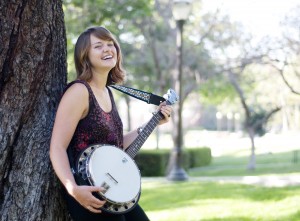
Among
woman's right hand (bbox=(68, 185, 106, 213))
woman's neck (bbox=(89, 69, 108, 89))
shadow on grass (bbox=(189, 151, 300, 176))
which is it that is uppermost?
woman's neck (bbox=(89, 69, 108, 89))

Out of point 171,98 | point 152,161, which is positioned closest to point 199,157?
point 152,161

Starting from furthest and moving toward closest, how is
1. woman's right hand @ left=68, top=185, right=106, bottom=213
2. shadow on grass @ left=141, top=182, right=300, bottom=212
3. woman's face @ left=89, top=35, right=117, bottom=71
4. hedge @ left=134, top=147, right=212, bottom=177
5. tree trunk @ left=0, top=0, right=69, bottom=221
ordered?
1. hedge @ left=134, top=147, right=212, bottom=177
2. shadow on grass @ left=141, top=182, right=300, bottom=212
3. tree trunk @ left=0, top=0, right=69, bottom=221
4. woman's face @ left=89, top=35, right=117, bottom=71
5. woman's right hand @ left=68, top=185, right=106, bottom=213

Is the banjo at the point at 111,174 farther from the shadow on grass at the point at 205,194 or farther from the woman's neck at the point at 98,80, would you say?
the shadow on grass at the point at 205,194

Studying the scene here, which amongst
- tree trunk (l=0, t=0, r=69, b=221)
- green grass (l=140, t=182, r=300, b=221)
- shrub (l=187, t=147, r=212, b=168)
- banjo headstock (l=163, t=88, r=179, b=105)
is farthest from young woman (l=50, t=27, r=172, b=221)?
shrub (l=187, t=147, r=212, b=168)

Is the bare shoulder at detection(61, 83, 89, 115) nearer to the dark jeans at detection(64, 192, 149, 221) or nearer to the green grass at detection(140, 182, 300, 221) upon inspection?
the dark jeans at detection(64, 192, 149, 221)

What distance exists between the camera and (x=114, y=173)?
9.25 feet

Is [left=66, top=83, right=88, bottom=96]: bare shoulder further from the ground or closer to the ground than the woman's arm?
further from the ground

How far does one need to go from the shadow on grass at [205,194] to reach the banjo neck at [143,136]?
429cm

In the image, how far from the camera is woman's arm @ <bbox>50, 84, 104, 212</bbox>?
273cm

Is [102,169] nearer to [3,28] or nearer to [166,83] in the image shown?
[3,28]

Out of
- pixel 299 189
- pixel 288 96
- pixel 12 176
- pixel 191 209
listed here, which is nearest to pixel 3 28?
pixel 12 176

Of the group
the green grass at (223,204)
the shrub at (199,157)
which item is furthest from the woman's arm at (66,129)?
the shrub at (199,157)

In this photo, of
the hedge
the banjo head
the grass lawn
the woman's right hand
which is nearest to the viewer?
the woman's right hand

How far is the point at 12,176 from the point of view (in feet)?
10.1
